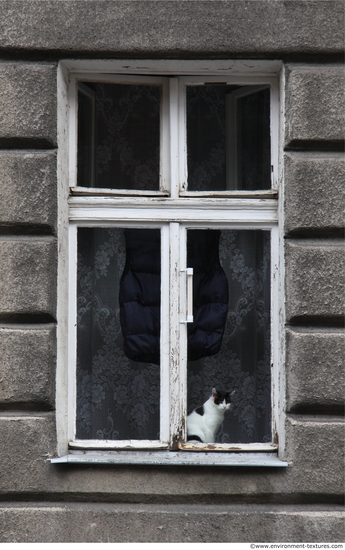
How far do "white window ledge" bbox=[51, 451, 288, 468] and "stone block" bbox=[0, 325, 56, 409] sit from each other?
1.15ft

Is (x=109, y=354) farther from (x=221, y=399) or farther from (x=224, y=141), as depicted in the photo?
(x=224, y=141)

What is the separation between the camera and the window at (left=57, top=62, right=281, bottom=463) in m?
3.06

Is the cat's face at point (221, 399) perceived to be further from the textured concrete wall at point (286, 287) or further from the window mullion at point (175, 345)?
the textured concrete wall at point (286, 287)

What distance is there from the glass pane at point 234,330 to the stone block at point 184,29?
107 centimetres

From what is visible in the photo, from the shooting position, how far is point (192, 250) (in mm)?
3229

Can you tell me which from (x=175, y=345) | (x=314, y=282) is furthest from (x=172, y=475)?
(x=314, y=282)

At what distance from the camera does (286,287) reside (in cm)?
292

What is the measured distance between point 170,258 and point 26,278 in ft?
2.68

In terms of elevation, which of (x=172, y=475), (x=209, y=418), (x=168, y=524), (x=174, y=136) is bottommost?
(x=168, y=524)

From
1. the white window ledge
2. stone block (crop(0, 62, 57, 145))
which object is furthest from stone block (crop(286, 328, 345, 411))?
stone block (crop(0, 62, 57, 145))

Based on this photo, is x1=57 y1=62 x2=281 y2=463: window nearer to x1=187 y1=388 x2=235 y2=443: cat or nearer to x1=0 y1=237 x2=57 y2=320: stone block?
x1=187 y1=388 x2=235 y2=443: cat

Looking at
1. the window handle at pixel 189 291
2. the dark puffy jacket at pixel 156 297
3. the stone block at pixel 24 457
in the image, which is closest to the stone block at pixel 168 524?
the stone block at pixel 24 457

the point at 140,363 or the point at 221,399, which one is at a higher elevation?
the point at 140,363

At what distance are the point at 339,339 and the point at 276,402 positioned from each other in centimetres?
51
